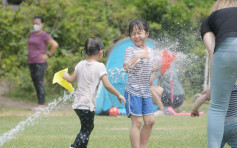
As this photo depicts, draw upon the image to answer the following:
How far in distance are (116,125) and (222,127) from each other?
3.70 meters

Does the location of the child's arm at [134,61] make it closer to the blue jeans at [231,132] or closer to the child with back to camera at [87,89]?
the child with back to camera at [87,89]

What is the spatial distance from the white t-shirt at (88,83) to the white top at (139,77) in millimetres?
285

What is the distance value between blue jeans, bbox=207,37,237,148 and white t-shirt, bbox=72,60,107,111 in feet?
4.15

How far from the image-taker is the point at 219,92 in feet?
11.4

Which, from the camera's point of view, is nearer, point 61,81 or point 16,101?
point 61,81

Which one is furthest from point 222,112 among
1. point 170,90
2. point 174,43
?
point 170,90

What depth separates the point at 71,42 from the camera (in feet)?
36.1

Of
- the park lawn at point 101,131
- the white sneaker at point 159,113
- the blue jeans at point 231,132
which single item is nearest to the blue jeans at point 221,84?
the blue jeans at point 231,132

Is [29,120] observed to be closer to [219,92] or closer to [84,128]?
[84,128]

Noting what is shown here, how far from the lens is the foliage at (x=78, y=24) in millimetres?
9703

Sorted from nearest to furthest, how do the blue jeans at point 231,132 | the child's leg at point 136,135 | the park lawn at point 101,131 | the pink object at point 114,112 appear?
the blue jeans at point 231,132
the child's leg at point 136,135
the park lawn at point 101,131
the pink object at point 114,112

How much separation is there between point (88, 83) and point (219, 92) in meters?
1.41

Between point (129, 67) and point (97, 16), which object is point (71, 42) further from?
point (129, 67)

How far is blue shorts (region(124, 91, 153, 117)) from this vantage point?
436 cm
